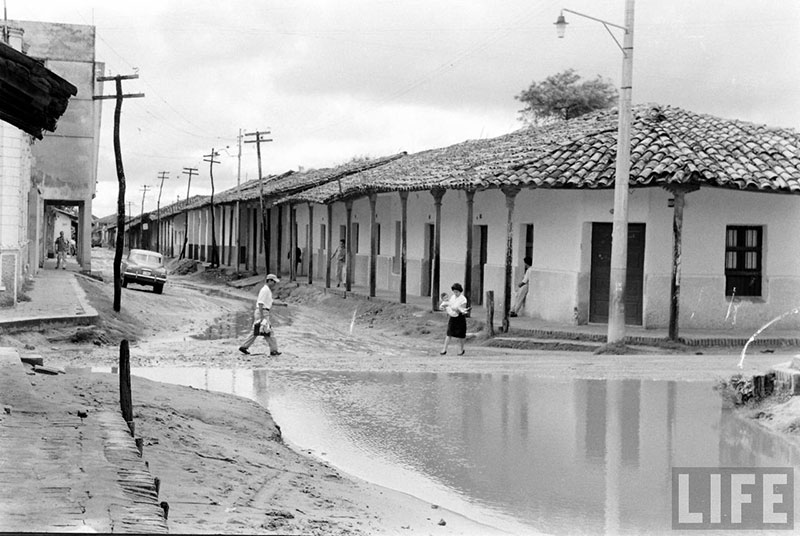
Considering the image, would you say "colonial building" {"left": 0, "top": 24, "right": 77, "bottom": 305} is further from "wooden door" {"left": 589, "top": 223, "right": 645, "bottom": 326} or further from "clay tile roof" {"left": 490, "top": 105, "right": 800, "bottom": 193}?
"wooden door" {"left": 589, "top": 223, "right": 645, "bottom": 326}

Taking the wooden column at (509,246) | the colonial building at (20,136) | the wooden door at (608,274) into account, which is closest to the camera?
the colonial building at (20,136)

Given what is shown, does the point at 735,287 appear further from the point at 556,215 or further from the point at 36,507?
the point at 36,507

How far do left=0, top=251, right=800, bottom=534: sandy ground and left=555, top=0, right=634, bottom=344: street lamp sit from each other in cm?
120

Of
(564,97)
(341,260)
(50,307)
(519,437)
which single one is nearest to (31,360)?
(519,437)

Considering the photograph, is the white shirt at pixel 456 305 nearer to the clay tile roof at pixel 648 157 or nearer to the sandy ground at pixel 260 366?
the sandy ground at pixel 260 366

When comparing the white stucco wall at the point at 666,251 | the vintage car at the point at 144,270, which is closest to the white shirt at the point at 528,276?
the white stucco wall at the point at 666,251

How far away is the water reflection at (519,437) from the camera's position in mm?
7594

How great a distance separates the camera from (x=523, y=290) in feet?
68.9

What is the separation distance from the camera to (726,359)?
15.1 m

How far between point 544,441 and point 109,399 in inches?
171

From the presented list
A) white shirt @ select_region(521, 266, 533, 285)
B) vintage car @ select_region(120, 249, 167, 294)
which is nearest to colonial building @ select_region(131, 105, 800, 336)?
white shirt @ select_region(521, 266, 533, 285)

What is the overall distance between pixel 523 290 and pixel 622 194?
4.90m

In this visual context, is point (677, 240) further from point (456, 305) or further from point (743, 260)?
point (456, 305)

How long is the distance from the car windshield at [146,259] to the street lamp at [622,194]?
20.3 m
